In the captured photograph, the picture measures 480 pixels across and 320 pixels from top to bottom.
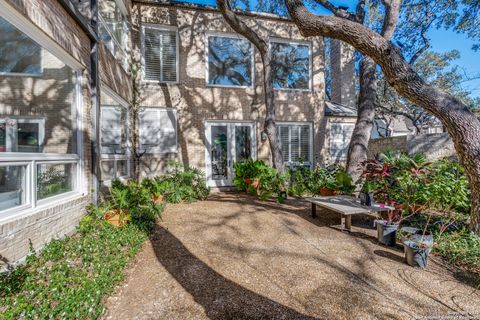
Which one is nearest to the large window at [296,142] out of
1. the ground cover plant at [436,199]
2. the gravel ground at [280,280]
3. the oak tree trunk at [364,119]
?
the oak tree trunk at [364,119]

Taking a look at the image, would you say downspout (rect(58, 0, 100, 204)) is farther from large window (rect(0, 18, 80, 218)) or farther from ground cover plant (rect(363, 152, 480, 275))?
ground cover plant (rect(363, 152, 480, 275))

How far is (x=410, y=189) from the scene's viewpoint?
15.0 feet

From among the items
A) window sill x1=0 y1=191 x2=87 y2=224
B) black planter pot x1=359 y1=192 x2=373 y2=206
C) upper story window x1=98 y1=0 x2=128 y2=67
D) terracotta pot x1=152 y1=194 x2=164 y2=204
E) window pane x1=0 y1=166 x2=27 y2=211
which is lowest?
→ terracotta pot x1=152 y1=194 x2=164 y2=204

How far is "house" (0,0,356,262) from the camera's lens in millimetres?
3035

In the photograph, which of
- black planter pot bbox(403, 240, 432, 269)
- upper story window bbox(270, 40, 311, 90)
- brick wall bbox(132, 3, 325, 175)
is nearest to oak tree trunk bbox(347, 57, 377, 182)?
upper story window bbox(270, 40, 311, 90)

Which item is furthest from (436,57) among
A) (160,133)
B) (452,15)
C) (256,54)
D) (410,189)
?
(160,133)

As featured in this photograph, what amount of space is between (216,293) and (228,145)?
22.4 ft

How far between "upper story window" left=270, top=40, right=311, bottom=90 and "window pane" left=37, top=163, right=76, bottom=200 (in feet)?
25.6

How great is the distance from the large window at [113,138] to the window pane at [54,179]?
1.54m

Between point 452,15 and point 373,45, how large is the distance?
33.5 feet

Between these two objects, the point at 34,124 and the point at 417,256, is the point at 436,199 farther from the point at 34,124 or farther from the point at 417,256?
the point at 34,124

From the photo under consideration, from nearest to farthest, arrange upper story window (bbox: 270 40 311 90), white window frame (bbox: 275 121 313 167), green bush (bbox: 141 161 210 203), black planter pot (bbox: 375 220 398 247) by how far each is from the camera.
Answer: black planter pot (bbox: 375 220 398 247), green bush (bbox: 141 161 210 203), white window frame (bbox: 275 121 313 167), upper story window (bbox: 270 40 311 90)

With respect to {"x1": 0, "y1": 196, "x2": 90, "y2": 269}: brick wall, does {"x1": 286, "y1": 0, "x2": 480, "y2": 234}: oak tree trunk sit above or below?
above

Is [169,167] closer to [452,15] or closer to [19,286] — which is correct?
[19,286]
